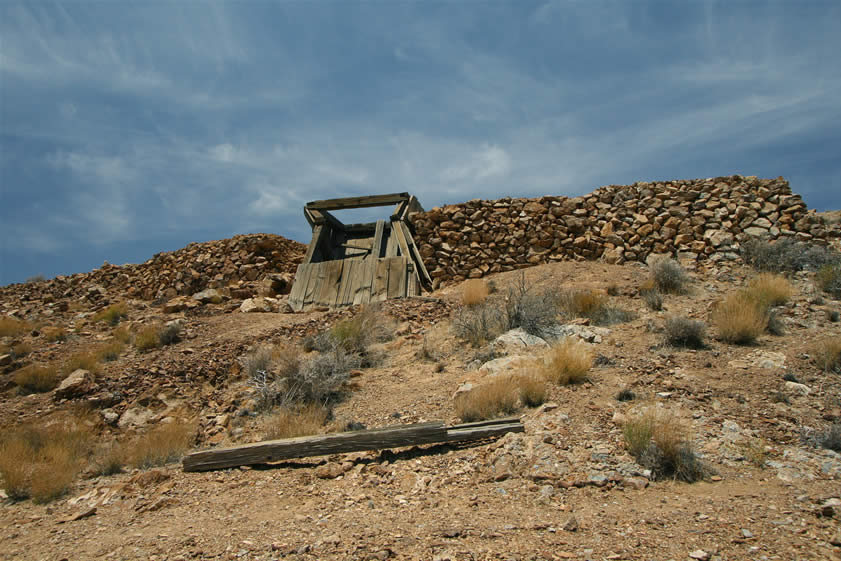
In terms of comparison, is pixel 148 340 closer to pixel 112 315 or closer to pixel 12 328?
pixel 112 315

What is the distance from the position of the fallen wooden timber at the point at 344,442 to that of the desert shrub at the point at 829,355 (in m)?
3.43

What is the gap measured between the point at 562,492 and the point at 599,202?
8827mm

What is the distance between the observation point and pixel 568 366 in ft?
18.2

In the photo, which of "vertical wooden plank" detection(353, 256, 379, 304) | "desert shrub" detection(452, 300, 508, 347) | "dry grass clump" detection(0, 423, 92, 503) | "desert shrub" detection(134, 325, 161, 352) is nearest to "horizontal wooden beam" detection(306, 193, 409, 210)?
"vertical wooden plank" detection(353, 256, 379, 304)

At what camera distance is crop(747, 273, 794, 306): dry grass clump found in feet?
23.5

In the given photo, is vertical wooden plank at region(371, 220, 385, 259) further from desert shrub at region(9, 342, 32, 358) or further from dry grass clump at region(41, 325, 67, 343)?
desert shrub at region(9, 342, 32, 358)

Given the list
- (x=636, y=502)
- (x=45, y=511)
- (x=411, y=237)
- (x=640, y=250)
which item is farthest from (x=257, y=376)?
(x=640, y=250)

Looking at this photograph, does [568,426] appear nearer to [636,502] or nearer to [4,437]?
[636,502]

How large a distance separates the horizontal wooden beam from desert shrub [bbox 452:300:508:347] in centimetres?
534

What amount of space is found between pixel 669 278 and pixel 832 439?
181 inches

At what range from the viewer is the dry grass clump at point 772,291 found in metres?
7.17

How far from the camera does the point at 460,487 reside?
420 cm

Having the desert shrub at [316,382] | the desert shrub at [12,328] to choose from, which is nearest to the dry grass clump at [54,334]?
the desert shrub at [12,328]

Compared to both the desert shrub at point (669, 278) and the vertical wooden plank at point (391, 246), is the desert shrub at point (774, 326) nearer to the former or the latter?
the desert shrub at point (669, 278)
